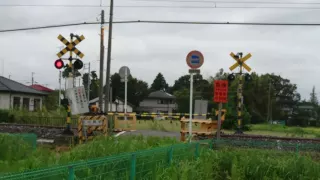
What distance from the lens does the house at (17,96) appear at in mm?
33844

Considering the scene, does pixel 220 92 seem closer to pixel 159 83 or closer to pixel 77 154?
pixel 77 154

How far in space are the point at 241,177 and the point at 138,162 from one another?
165 centimetres

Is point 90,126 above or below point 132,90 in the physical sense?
below

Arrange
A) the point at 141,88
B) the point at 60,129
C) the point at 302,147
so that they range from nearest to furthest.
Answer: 1. the point at 302,147
2. the point at 60,129
3. the point at 141,88

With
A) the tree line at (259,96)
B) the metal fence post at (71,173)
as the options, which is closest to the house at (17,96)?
the tree line at (259,96)

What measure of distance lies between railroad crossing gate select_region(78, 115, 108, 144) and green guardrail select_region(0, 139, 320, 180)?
5.71 metres

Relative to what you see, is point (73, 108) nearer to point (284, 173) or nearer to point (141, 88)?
point (284, 173)

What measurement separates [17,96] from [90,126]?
25.1m

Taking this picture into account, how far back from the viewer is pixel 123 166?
16.4ft

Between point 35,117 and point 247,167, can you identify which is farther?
point 35,117

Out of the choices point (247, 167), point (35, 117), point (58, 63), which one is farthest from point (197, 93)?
point (247, 167)

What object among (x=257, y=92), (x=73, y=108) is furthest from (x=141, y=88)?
(x=73, y=108)

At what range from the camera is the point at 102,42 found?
707 inches

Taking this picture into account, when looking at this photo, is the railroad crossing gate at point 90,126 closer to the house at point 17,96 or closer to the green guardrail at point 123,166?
the green guardrail at point 123,166
